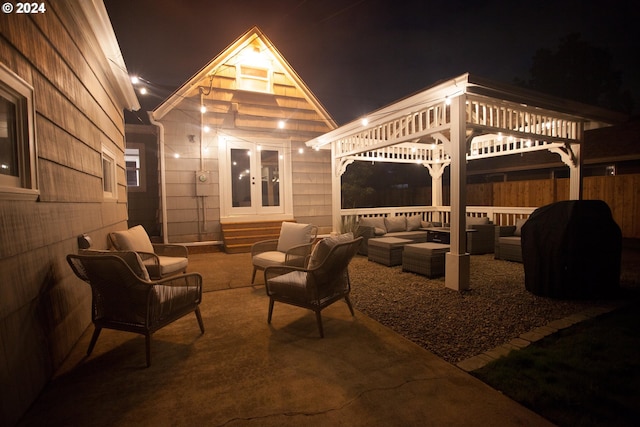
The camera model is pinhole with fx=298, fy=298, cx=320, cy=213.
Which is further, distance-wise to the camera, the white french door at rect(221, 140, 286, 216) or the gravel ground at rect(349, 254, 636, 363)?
the white french door at rect(221, 140, 286, 216)

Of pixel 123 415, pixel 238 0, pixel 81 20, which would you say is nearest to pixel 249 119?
pixel 238 0

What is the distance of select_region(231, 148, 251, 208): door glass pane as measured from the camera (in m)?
7.70

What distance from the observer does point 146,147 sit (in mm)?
8250

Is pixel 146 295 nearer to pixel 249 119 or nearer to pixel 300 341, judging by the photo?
pixel 300 341

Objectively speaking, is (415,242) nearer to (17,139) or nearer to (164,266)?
(164,266)

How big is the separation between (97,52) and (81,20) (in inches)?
25.6

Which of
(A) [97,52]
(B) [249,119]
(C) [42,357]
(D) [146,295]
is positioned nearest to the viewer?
(C) [42,357]

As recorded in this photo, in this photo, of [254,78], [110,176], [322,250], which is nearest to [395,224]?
[322,250]

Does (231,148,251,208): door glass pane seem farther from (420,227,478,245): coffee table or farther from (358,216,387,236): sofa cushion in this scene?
(420,227,478,245): coffee table

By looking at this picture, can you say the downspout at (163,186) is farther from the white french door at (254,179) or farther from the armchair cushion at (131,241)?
the armchair cushion at (131,241)

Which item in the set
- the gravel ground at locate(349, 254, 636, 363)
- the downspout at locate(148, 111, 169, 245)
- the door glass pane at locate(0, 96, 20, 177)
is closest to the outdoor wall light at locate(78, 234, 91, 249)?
the door glass pane at locate(0, 96, 20, 177)

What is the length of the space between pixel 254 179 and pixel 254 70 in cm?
286

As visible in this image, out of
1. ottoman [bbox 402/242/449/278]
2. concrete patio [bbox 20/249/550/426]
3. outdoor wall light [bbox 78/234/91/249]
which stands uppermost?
outdoor wall light [bbox 78/234/91/249]

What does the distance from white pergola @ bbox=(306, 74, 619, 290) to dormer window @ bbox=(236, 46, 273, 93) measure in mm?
1989
